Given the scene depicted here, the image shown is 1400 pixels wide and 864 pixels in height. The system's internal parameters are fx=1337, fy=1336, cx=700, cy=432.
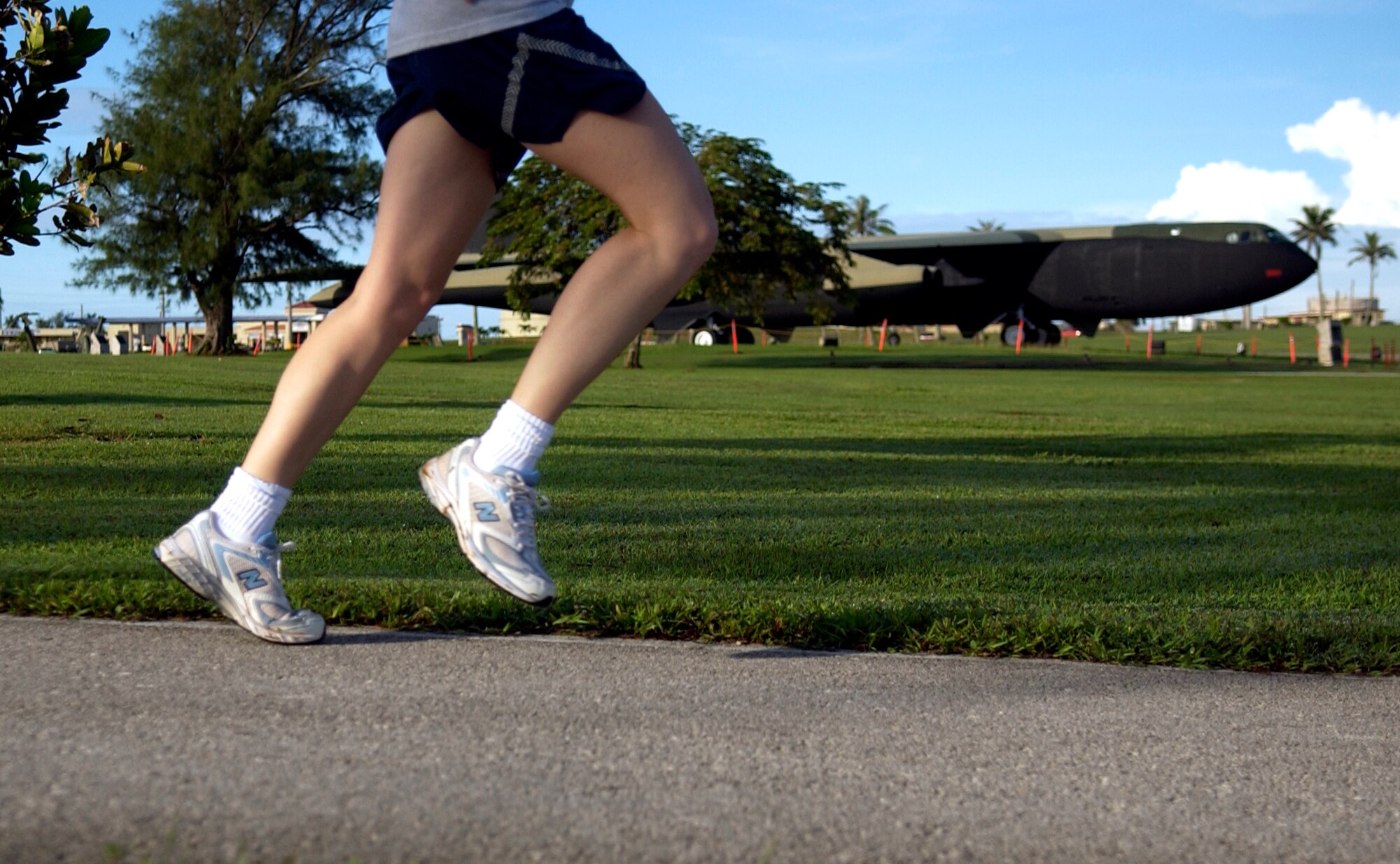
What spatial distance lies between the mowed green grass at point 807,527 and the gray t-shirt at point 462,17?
1.22m

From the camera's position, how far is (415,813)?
5.19 ft

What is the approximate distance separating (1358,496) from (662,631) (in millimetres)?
5891

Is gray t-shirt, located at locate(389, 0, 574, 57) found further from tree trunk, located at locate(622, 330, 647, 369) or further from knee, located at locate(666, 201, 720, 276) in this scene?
tree trunk, located at locate(622, 330, 647, 369)

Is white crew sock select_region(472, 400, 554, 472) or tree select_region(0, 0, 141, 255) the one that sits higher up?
tree select_region(0, 0, 141, 255)

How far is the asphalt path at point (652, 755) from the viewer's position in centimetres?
155

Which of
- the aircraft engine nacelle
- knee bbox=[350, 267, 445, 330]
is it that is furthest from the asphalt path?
the aircraft engine nacelle

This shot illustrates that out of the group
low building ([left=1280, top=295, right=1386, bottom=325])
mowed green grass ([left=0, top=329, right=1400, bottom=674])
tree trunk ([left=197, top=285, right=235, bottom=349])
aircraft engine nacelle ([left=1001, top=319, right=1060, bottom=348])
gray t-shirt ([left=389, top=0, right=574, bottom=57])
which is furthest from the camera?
low building ([left=1280, top=295, right=1386, bottom=325])

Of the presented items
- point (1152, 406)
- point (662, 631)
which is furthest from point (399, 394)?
point (662, 631)

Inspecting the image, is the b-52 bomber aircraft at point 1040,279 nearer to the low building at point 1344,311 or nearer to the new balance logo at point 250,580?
the new balance logo at point 250,580

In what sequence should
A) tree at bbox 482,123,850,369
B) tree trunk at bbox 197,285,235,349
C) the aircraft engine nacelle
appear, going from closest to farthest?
tree at bbox 482,123,850,369, tree trunk at bbox 197,285,235,349, the aircraft engine nacelle

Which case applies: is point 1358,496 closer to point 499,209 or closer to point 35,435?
point 35,435

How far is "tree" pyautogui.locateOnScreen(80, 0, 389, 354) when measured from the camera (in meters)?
41.9

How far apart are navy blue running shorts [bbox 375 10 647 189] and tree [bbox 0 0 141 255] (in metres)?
2.32

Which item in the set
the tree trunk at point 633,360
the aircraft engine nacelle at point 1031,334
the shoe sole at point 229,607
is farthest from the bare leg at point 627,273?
the aircraft engine nacelle at point 1031,334
